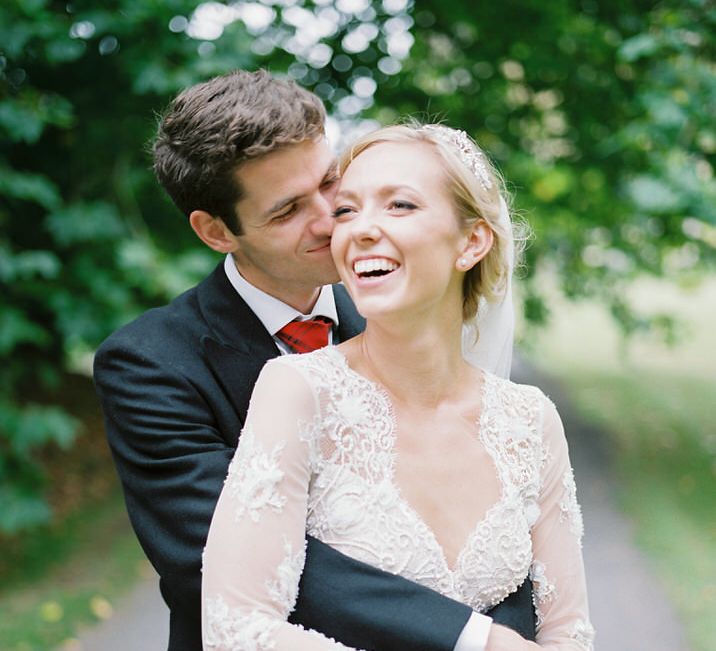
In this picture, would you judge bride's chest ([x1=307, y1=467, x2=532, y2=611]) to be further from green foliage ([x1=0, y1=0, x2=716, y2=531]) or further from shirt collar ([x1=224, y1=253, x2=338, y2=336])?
green foliage ([x1=0, y1=0, x2=716, y2=531])

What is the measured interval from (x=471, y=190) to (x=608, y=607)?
4980mm

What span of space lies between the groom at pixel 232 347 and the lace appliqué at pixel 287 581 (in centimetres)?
4

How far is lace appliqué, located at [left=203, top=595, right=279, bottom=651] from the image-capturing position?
1921 millimetres

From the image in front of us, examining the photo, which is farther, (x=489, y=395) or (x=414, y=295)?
(x=489, y=395)

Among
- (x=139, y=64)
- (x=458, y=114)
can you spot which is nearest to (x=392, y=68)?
(x=458, y=114)

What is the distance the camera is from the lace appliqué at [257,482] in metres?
1.97

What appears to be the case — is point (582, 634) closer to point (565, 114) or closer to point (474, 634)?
point (474, 634)

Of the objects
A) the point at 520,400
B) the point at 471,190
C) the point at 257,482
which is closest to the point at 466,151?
the point at 471,190

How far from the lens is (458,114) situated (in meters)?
8.72

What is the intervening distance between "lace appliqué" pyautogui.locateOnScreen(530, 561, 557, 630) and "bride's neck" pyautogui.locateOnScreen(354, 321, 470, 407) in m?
0.48

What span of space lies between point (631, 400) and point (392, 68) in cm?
881

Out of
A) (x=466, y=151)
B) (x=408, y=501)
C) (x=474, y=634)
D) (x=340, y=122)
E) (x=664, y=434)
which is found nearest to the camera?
(x=474, y=634)

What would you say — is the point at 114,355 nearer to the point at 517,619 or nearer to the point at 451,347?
the point at 451,347

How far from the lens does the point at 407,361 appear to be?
2.32m
